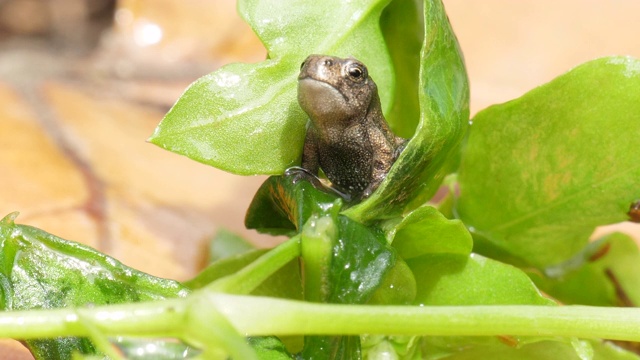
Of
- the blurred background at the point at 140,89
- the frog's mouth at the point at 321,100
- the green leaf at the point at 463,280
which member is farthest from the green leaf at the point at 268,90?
the blurred background at the point at 140,89

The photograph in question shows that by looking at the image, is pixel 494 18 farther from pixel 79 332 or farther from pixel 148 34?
pixel 79 332

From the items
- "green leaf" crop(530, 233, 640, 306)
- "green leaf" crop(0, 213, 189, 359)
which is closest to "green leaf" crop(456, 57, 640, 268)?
"green leaf" crop(530, 233, 640, 306)

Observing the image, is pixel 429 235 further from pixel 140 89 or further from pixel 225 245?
pixel 140 89

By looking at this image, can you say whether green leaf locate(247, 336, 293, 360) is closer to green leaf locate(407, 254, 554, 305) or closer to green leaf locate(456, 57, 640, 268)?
green leaf locate(407, 254, 554, 305)

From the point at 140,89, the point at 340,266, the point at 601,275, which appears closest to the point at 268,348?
the point at 340,266

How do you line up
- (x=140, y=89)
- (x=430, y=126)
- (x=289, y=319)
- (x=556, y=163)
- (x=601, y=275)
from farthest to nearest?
(x=140, y=89) < (x=601, y=275) < (x=556, y=163) < (x=430, y=126) < (x=289, y=319)

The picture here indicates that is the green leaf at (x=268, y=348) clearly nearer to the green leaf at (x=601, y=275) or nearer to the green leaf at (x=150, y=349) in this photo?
the green leaf at (x=150, y=349)

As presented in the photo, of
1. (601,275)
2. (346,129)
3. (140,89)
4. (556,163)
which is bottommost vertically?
(601,275)
